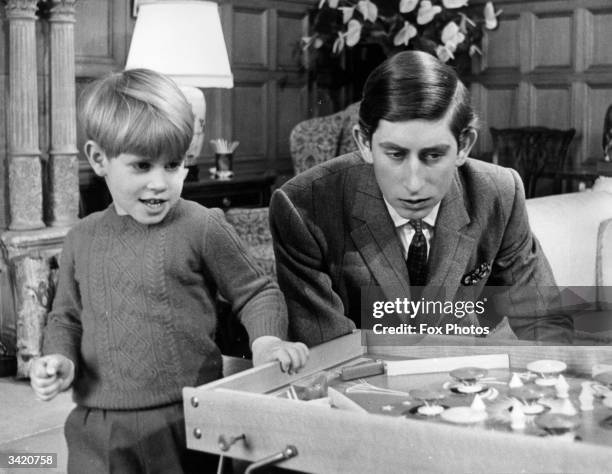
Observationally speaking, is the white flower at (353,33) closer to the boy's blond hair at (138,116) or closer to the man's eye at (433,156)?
the boy's blond hair at (138,116)

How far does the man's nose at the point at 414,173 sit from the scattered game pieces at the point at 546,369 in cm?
32

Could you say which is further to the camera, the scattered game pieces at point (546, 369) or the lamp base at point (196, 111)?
the lamp base at point (196, 111)

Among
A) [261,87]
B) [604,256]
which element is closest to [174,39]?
[604,256]

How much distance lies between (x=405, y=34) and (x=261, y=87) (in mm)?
1021

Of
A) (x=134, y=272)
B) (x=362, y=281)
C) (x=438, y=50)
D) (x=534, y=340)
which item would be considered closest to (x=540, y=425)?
(x=534, y=340)

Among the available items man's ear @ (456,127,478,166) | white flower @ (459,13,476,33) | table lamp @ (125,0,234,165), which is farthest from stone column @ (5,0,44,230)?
man's ear @ (456,127,478,166)

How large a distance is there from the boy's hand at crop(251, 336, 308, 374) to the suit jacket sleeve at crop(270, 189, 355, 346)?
151mm

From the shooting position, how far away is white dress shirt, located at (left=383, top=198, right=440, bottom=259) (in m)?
1.63

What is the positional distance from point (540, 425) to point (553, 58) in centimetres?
512

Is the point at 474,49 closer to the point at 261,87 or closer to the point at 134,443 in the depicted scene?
the point at 261,87

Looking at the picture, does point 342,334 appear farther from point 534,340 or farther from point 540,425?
point 540,425

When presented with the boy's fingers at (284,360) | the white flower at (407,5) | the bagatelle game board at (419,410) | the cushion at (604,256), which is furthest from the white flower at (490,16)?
the boy's fingers at (284,360)

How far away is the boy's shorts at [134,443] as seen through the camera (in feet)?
5.00

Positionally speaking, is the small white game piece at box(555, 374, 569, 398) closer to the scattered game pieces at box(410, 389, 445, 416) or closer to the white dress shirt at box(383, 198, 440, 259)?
the scattered game pieces at box(410, 389, 445, 416)
